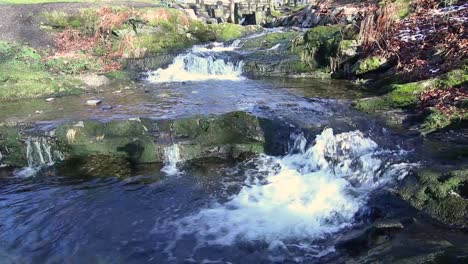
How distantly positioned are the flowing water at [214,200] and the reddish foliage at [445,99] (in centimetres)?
160

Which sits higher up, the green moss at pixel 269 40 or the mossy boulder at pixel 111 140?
the green moss at pixel 269 40

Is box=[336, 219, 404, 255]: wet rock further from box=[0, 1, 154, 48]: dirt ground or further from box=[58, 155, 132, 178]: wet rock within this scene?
box=[0, 1, 154, 48]: dirt ground

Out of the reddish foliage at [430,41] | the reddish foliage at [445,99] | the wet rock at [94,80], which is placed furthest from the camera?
the wet rock at [94,80]

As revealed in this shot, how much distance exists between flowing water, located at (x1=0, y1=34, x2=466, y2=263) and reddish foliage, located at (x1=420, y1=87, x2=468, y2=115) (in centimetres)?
160

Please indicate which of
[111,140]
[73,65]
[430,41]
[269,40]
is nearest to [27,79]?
[73,65]

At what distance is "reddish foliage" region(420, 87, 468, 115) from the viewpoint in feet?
32.1

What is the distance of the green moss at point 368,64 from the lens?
1461cm

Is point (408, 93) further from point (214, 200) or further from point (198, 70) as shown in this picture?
point (198, 70)

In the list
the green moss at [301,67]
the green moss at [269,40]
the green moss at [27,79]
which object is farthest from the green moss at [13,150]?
the green moss at [269,40]

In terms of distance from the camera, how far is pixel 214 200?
25.6ft

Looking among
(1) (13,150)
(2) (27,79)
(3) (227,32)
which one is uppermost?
(3) (227,32)

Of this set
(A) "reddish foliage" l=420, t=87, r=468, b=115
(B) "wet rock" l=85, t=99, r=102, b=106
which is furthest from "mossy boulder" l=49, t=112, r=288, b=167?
(A) "reddish foliage" l=420, t=87, r=468, b=115

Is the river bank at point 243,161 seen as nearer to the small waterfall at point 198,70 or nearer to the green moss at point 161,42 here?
the small waterfall at point 198,70

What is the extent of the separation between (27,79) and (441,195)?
48.9 feet
